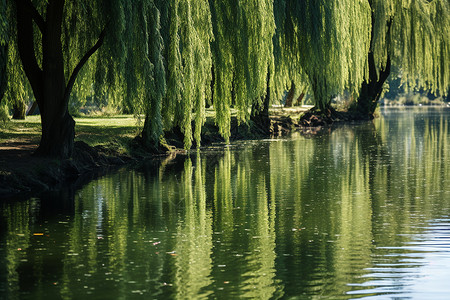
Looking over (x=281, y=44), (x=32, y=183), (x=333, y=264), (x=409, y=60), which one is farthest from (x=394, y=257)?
(x=409, y=60)

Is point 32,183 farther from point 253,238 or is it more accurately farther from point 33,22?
point 253,238

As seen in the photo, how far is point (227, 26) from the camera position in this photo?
1888 centimetres

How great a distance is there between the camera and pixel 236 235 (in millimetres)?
9398

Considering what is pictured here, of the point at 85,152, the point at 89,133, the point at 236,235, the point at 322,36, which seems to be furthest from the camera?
the point at 322,36

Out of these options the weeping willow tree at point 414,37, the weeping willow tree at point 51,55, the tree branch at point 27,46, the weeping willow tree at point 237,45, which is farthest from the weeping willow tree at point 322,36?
the tree branch at point 27,46

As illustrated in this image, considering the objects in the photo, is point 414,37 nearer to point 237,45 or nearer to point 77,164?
point 237,45

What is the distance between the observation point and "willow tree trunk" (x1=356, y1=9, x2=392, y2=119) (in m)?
36.3

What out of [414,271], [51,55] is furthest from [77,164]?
[414,271]

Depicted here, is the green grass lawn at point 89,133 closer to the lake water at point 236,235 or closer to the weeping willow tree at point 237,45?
the weeping willow tree at point 237,45

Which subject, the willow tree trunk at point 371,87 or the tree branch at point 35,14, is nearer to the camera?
the tree branch at point 35,14

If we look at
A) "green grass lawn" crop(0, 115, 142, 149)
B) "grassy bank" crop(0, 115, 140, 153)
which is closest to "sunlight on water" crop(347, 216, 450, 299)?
"green grass lawn" crop(0, 115, 142, 149)

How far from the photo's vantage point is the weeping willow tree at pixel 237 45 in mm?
18672

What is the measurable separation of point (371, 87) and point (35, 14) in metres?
25.2

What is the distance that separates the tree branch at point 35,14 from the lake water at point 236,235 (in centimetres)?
320
